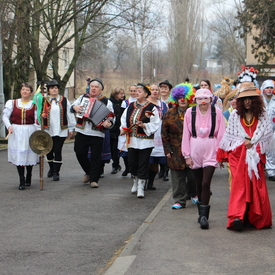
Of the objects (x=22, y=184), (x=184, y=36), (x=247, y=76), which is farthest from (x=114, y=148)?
(x=184, y=36)

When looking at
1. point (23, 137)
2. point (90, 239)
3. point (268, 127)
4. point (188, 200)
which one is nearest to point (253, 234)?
point (268, 127)

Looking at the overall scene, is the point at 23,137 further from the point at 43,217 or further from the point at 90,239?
the point at 90,239

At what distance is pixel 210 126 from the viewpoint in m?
7.56

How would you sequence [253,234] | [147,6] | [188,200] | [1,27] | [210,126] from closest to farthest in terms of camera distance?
[253,234]
[210,126]
[188,200]
[1,27]
[147,6]

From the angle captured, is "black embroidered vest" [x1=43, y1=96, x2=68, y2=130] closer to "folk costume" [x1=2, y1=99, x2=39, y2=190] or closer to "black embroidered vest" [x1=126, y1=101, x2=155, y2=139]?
"folk costume" [x1=2, y1=99, x2=39, y2=190]

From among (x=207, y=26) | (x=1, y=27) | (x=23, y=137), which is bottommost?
(x=23, y=137)

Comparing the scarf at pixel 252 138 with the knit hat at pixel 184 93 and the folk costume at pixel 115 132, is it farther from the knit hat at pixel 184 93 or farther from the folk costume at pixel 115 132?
the folk costume at pixel 115 132

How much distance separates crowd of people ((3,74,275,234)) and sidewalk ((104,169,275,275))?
31 cm

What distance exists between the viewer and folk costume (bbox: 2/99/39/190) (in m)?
10.4

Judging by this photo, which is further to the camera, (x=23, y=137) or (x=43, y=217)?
(x=23, y=137)

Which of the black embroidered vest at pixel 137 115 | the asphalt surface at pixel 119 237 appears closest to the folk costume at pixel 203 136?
the asphalt surface at pixel 119 237

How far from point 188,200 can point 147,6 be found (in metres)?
16.4

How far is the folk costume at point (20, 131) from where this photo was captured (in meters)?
10.4

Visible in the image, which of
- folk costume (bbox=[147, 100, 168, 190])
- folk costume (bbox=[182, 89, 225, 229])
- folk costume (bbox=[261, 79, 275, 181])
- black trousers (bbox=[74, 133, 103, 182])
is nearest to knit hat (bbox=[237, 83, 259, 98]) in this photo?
folk costume (bbox=[182, 89, 225, 229])
